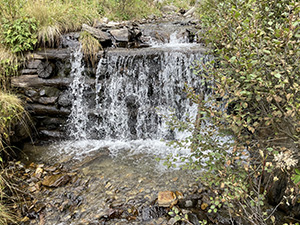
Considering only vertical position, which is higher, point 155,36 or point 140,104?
point 155,36

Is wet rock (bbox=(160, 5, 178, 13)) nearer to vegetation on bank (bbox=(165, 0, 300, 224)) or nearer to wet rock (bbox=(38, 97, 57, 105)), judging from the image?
wet rock (bbox=(38, 97, 57, 105))

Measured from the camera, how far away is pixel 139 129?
549 cm

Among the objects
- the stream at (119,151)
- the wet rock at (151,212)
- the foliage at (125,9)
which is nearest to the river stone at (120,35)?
the stream at (119,151)

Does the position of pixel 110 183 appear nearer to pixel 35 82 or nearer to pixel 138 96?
pixel 138 96

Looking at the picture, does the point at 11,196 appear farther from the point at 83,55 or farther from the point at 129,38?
the point at 129,38

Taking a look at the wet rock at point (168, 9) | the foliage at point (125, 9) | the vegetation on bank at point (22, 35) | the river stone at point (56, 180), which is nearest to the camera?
the river stone at point (56, 180)

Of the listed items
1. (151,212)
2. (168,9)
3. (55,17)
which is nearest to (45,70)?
(55,17)

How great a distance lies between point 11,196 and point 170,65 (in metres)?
4.12

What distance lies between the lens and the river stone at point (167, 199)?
10.2ft

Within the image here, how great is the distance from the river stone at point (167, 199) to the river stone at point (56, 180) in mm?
1713

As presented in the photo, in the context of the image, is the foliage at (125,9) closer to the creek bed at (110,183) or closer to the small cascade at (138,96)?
the small cascade at (138,96)

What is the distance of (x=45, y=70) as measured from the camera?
18.2ft

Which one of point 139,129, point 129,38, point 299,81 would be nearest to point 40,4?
point 129,38

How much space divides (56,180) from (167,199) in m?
1.99
